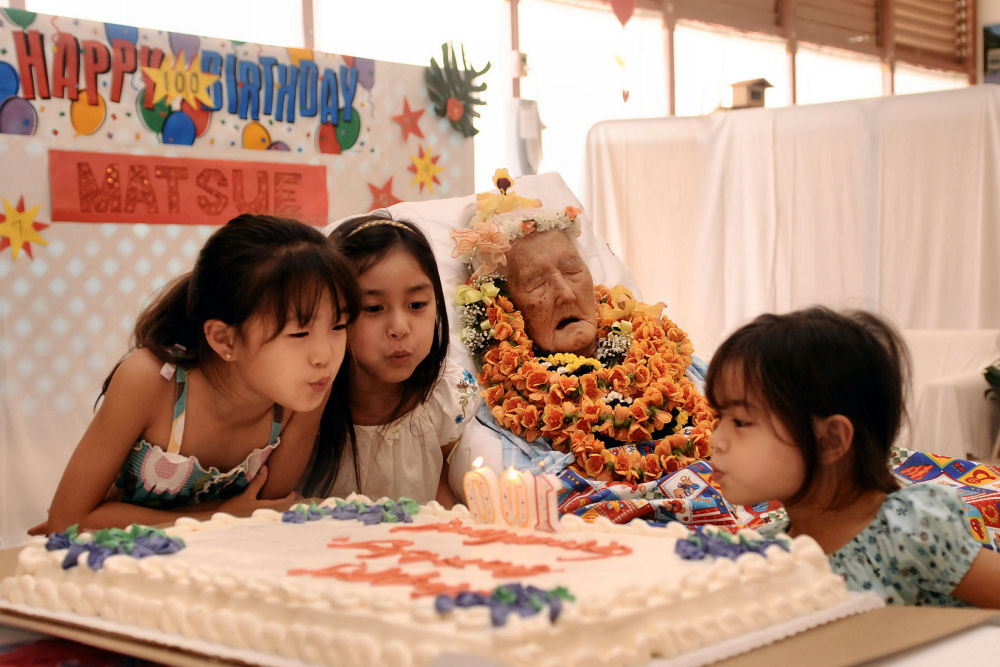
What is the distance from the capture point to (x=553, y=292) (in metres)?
3.62

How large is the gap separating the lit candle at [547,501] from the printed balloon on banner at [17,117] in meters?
3.59

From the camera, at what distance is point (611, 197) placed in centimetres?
661

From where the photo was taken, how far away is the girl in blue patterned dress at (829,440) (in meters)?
1.79

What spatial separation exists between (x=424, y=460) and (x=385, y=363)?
42cm

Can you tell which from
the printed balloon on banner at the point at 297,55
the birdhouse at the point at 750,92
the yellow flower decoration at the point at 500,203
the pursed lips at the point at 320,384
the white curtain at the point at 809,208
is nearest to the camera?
the pursed lips at the point at 320,384

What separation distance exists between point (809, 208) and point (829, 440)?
4.94 m

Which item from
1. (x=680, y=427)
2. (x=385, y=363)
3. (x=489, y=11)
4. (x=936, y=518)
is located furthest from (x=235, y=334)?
(x=489, y=11)

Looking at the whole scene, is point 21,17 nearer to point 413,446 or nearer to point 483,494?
point 413,446

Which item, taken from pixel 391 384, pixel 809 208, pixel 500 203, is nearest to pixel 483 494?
pixel 391 384

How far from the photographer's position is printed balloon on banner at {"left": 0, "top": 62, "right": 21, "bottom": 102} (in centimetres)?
440

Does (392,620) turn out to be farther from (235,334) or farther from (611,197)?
(611,197)

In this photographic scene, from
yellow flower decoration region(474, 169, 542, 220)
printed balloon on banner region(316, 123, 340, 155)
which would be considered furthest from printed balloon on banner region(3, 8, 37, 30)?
yellow flower decoration region(474, 169, 542, 220)

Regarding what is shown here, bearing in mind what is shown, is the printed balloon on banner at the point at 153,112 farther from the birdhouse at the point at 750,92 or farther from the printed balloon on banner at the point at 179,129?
the birdhouse at the point at 750,92

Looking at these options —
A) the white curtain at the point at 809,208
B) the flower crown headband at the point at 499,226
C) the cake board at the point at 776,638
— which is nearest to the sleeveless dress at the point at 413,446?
the flower crown headband at the point at 499,226
